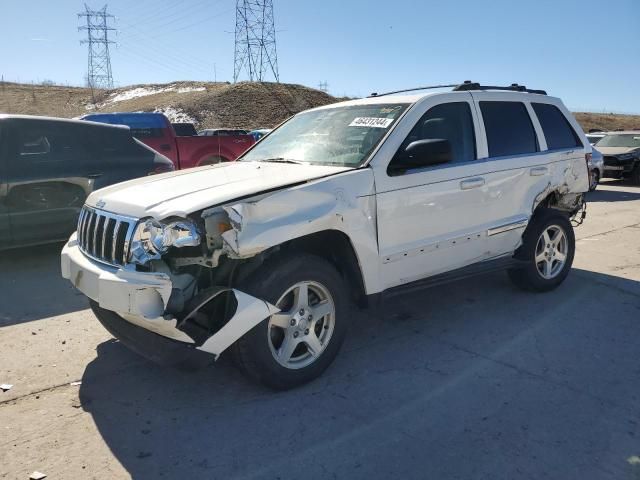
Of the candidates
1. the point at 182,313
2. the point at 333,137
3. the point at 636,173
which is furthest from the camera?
the point at 636,173

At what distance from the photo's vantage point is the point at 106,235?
3.39 m

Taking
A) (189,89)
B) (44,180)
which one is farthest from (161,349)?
(189,89)

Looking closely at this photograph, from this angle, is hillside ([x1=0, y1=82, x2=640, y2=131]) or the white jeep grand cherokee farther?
hillside ([x1=0, y1=82, x2=640, y2=131])

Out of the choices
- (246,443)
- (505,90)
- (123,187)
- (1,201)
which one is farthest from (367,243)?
(1,201)

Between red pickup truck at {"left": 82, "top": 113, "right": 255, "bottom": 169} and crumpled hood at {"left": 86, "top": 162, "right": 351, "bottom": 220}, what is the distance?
25.6ft

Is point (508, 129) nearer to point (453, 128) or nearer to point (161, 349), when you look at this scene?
point (453, 128)

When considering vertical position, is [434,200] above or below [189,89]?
below

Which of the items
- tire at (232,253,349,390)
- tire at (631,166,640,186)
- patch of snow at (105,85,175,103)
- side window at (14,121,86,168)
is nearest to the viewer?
tire at (232,253,349,390)

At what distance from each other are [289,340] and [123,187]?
65.1 inches

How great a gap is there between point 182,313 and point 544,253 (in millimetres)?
3888

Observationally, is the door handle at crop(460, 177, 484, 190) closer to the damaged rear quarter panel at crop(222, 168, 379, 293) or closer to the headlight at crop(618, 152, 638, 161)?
the damaged rear quarter panel at crop(222, 168, 379, 293)

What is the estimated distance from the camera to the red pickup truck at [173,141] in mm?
11594

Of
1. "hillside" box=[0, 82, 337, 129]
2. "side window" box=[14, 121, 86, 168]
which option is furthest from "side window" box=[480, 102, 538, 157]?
"hillside" box=[0, 82, 337, 129]

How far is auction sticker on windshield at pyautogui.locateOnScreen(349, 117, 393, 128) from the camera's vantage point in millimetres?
4129
